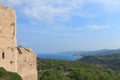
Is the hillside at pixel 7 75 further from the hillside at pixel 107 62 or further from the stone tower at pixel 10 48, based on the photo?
the hillside at pixel 107 62

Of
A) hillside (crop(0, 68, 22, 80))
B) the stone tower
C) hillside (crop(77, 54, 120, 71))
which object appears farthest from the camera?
hillside (crop(77, 54, 120, 71))

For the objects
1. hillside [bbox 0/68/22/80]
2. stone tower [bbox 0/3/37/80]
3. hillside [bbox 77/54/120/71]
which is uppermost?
stone tower [bbox 0/3/37/80]

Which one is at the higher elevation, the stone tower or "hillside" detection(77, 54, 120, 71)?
the stone tower

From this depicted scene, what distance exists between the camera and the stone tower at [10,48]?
23.4 metres

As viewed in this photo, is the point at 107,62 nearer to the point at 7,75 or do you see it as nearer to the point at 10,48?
the point at 10,48

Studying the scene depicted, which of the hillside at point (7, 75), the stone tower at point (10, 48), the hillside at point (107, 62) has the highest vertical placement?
the stone tower at point (10, 48)

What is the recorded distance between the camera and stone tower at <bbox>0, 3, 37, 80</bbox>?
23.4 metres

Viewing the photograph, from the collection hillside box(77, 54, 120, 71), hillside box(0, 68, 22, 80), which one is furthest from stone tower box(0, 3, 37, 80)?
hillside box(77, 54, 120, 71)

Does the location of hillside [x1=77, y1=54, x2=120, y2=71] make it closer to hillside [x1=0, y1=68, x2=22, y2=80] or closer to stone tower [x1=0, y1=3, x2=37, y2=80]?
stone tower [x1=0, y1=3, x2=37, y2=80]

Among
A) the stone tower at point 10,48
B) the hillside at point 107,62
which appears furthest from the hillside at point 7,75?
the hillside at point 107,62

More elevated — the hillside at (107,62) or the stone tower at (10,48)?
the stone tower at (10,48)

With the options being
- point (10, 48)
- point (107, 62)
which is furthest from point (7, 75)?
point (107, 62)

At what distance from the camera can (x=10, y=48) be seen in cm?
2411

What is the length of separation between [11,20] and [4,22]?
100cm
